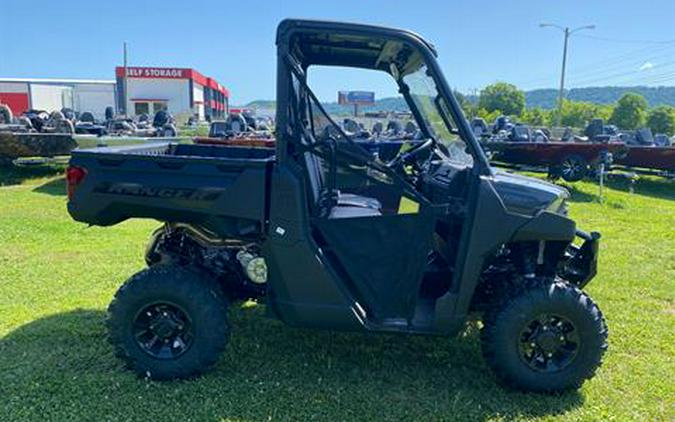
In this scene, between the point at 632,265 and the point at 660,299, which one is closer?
the point at 660,299

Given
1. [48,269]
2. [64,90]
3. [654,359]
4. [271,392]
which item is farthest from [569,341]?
[64,90]

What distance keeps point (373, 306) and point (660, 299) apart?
3538 millimetres

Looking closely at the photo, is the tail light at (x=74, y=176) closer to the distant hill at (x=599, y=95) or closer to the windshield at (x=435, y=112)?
the windshield at (x=435, y=112)

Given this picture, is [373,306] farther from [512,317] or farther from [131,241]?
[131,241]

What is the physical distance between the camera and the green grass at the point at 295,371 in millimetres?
3051

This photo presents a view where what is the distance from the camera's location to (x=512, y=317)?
10.5ft

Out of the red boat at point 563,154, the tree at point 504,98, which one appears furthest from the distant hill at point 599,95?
the red boat at point 563,154

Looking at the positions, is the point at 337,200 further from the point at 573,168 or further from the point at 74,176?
the point at 573,168

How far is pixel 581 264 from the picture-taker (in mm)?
3682

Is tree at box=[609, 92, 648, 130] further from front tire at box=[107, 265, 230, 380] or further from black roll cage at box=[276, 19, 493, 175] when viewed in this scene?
front tire at box=[107, 265, 230, 380]

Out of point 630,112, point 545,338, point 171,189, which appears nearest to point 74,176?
point 171,189

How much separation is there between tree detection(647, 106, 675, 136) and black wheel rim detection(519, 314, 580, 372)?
52.5 meters

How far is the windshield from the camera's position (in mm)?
3379

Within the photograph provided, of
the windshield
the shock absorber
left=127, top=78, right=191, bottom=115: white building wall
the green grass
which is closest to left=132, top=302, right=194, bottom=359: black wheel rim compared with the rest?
the green grass
